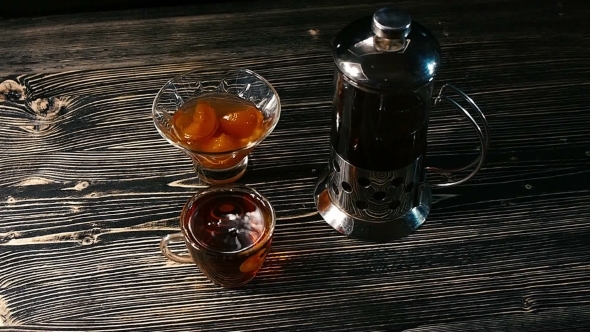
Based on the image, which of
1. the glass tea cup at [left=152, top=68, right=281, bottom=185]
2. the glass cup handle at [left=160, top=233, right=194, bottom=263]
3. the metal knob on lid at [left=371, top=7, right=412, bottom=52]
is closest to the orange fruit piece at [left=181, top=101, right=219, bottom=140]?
the glass tea cup at [left=152, top=68, right=281, bottom=185]

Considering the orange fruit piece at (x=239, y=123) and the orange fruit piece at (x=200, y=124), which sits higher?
the orange fruit piece at (x=200, y=124)

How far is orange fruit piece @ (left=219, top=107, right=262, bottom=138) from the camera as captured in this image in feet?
2.89

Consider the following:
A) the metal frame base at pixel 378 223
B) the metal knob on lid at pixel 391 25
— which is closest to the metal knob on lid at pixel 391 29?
the metal knob on lid at pixel 391 25

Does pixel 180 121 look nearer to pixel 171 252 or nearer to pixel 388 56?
pixel 171 252

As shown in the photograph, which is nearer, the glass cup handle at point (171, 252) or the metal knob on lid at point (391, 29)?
the metal knob on lid at point (391, 29)

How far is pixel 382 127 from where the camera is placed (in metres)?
0.75

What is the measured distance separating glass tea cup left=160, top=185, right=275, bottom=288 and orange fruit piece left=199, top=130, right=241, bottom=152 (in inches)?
1.9

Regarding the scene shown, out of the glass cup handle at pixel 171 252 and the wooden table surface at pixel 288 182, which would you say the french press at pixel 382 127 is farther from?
the glass cup handle at pixel 171 252

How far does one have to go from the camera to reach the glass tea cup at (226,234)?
770mm

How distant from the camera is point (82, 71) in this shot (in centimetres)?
106

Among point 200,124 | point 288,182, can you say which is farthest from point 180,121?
point 288,182

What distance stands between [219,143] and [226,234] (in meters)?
0.12

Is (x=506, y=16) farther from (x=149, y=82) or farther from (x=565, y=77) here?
(x=149, y=82)

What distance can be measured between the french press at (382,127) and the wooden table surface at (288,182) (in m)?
0.03
